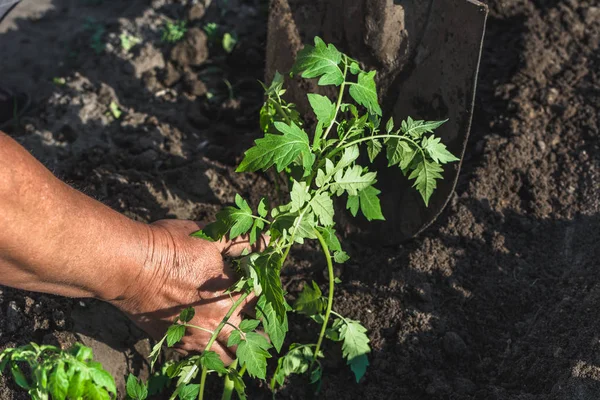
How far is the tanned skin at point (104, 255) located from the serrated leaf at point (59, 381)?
1.93ft

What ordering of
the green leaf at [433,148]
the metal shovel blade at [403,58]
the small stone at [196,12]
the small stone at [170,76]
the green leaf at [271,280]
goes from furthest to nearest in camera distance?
1. the small stone at [196,12]
2. the small stone at [170,76]
3. the metal shovel blade at [403,58]
4. the green leaf at [433,148]
5. the green leaf at [271,280]

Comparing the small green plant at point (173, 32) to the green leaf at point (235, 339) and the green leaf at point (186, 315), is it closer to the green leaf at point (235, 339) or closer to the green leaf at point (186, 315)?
the green leaf at point (186, 315)

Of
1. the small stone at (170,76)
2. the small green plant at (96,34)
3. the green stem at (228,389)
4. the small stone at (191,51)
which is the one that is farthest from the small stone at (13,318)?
the small green plant at (96,34)

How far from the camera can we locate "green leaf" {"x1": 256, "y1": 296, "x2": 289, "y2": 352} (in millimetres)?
2068

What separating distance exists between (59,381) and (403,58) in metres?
1.94

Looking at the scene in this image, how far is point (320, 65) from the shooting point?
85.0 inches

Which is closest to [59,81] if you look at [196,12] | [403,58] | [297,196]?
[196,12]

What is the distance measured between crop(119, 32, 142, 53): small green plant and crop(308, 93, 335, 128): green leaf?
2.17 meters

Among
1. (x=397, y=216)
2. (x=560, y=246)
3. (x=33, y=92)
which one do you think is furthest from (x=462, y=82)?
(x=33, y=92)

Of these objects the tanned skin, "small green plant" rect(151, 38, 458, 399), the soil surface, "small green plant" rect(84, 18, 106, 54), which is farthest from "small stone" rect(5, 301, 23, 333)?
"small green plant" rect(84, 18, 106, 54)

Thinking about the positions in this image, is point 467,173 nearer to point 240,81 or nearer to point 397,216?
point 397,216

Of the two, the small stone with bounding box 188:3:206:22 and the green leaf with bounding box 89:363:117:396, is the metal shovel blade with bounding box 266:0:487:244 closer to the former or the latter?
the small stone with bounding box 188:3:206:22

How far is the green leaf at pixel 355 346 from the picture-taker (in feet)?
7.90

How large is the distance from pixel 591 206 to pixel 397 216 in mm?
865
